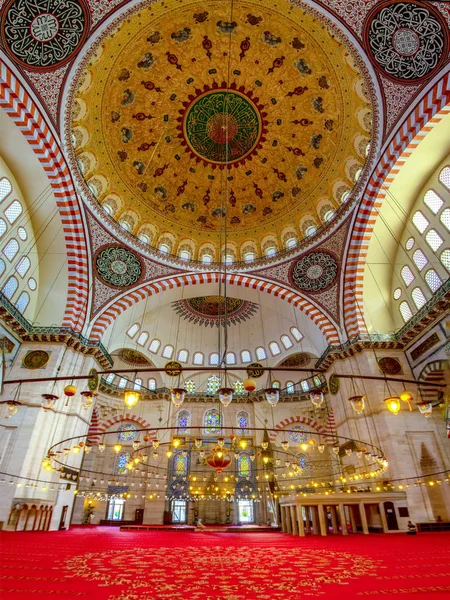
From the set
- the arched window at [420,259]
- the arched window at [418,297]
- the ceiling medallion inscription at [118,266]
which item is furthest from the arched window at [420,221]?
the ceiling medallion inscription at [118,266]

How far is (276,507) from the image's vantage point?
53.5 feet

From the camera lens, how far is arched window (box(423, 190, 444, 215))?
1120 centimetres

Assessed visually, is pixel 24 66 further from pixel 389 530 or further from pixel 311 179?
pixel 389 530

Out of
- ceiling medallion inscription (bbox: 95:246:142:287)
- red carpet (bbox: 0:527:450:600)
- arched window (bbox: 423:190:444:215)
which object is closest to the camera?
red carpet (bbox: 0:527:450:600)

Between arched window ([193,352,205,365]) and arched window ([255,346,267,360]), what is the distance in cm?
323

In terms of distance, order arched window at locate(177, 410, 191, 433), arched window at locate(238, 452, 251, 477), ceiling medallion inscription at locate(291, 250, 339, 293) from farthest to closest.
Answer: arched window at locate(177, 410, 191, 433), arched window at locate(238, 452, 251, 477), ceiling medallion inscription at locate(291, 250, 339, 293)

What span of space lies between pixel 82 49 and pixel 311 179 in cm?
964

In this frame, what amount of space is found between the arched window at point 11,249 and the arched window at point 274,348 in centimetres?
1320

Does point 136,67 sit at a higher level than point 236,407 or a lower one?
higher

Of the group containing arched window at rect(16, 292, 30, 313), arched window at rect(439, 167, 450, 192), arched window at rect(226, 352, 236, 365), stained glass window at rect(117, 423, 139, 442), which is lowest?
stained glass window at rect(117, 423, 139, 442)

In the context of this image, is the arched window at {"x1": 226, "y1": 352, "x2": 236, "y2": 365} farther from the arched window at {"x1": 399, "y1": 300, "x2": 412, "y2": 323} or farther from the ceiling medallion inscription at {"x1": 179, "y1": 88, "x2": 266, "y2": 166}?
the ceiling medallion inscription at {"x1": 179, "y1": 88, "x2": 266, "y2": 166}

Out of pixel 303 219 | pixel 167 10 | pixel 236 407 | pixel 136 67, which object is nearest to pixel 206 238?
pixel 303 219

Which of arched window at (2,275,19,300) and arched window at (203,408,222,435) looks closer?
arched window at (2,275,19,300)

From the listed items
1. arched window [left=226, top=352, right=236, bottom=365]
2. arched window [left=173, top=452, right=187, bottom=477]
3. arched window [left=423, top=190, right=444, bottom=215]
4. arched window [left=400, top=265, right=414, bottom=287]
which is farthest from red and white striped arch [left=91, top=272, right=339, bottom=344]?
arched window [left=173, top=452, right=187, bottom=477]
